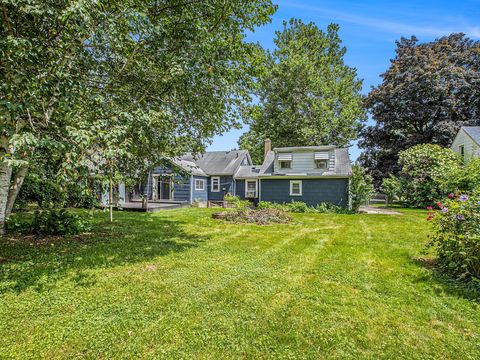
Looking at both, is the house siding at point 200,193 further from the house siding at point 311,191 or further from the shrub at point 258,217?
the shrub at point 258,217

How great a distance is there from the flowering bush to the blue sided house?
1115cm

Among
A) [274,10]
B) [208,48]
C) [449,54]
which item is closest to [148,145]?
[208,48]

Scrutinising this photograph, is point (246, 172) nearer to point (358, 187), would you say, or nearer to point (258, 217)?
point (358, 187)

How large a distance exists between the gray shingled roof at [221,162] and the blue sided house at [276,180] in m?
0.08

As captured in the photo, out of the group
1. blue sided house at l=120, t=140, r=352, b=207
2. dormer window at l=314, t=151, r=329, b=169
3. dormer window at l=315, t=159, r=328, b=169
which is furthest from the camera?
dormer window at l=315, t=159, r=328, b=169

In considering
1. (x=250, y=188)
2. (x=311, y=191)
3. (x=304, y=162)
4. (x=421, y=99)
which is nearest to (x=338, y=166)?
(x=304, y=162)

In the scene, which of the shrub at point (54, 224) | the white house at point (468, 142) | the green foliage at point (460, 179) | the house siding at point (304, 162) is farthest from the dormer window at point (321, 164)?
the shrub at point (54, 224)

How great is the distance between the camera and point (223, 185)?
2070cm

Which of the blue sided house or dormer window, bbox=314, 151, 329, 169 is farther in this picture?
dormer window, bbox=314, 151, 329, 169

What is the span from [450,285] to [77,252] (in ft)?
23.3

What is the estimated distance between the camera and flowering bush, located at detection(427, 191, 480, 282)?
→ 413 cm

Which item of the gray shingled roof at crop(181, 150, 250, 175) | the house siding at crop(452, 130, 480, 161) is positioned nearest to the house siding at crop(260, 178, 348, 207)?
the gray shingled roof at crop(181, 150, 250, 175)

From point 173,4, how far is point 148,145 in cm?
351

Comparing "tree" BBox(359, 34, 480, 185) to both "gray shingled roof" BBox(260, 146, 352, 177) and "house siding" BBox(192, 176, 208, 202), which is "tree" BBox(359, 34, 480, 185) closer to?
"gray shingled roof" BBox(260, 146, 352, 177)
